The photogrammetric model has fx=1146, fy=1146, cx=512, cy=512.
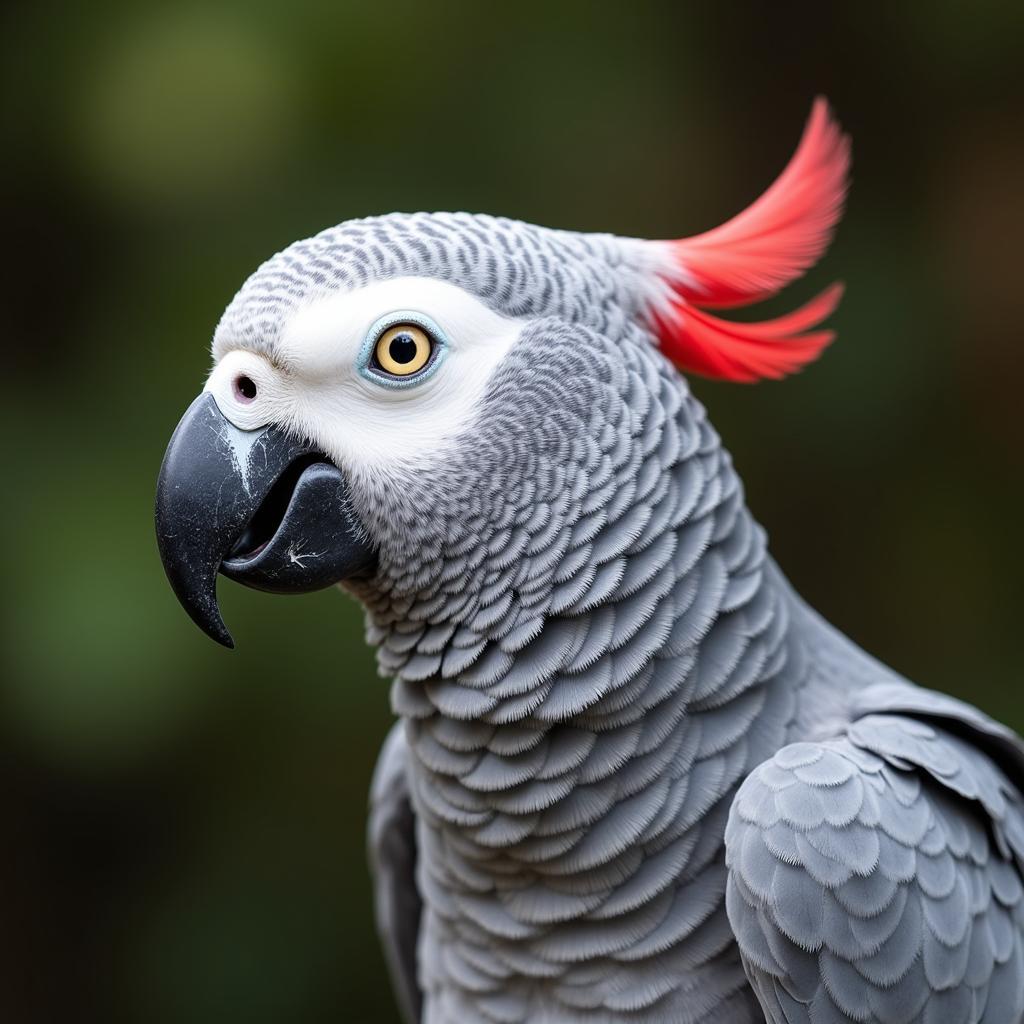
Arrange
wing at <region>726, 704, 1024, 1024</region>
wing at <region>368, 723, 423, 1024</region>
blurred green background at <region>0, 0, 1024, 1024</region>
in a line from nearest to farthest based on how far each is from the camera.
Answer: wing at <region>726, 704, 1024, 1024</region>
wing at <region>368, 723, 423, 1024</region>
blurred green background at <region>0, 0, 1024, 1024</region>

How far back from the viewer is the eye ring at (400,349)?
90 centimetres

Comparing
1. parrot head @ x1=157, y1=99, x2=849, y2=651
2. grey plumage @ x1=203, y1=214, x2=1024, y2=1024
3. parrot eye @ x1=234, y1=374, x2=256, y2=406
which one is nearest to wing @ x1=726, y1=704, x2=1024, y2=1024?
grey plumage @ x1=203, y1=214, x2=1024, y2=1024

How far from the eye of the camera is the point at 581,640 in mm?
929

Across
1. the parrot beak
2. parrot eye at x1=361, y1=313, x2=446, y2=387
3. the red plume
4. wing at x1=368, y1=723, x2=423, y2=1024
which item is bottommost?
wing at x1=368, y1=723, x2=423, y2=1024

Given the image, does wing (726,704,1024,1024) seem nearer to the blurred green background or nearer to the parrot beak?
the parrot beak

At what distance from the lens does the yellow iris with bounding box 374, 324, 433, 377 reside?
2.95 ft

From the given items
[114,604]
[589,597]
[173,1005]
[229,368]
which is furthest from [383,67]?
[173,1005]

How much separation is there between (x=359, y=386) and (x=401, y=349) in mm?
44

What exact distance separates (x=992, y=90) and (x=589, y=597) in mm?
1559

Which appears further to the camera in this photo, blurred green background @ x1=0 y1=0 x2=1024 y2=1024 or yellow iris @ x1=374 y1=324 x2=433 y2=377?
blurred green background @ x1=0 y1=0 x2=1024 y2=1024

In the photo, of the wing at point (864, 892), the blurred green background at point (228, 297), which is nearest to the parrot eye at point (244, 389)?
the wing at point (864, 892)

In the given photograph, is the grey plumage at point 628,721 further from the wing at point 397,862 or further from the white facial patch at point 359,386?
the wing at point 397,862

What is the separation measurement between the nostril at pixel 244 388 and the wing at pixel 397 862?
1.66ft

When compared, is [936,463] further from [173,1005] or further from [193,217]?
Result: [173,1005]
